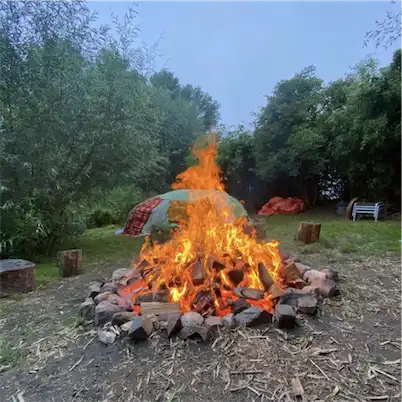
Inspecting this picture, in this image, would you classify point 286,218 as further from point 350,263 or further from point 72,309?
point 72,309

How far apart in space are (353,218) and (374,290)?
16.5ft

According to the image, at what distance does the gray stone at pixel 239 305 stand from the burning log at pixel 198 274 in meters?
0.34

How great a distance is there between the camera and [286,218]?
8383mm

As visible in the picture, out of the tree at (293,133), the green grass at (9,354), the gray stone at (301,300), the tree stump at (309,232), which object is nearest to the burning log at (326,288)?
the gray stone at (301,300)

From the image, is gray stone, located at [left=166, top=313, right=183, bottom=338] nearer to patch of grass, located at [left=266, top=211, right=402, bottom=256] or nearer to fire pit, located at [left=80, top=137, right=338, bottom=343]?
fire pit, located at [left=80, top=137, right=338, bottom=343]

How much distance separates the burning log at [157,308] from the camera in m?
2.28

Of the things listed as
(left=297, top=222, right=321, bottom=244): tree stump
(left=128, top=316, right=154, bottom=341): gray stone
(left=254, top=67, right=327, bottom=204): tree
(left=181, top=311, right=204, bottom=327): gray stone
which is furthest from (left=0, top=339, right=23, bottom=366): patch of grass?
(left=254, top=67, right=327, bottom=204): tree

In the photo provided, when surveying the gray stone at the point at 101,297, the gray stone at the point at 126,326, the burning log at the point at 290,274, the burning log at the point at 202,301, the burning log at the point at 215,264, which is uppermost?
the burning log at the point at 215,264

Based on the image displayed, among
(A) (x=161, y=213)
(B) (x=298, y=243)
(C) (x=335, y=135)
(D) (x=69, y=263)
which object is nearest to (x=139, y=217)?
(A) (x=161, y=213)

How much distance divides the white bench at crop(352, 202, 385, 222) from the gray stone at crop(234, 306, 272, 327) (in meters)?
5.84

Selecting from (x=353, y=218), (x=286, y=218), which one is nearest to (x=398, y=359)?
(x=353, y=218)

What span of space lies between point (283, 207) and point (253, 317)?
7270 millimetres

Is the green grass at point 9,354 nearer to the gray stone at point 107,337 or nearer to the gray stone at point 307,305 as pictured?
the gray stone at point 107,337

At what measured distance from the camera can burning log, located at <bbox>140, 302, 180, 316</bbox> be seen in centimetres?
228
